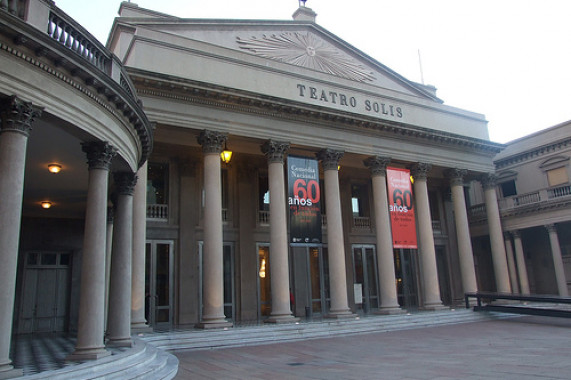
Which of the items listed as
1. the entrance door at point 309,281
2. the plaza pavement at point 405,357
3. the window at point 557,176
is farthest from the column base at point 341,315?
the window at point 557,176

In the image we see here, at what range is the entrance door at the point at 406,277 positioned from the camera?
24.3m

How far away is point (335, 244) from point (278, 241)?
8.18 ft

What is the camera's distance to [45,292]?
16609 mm

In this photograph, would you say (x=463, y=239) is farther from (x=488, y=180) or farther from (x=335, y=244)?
(x=335, y=244)

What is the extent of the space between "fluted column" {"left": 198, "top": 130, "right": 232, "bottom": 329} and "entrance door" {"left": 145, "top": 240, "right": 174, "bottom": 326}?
276 cm

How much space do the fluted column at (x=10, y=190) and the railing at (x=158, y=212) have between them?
466 inches

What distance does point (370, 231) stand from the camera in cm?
2386

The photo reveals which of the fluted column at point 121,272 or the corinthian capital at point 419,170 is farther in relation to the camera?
the corinthian capital at point 419,170

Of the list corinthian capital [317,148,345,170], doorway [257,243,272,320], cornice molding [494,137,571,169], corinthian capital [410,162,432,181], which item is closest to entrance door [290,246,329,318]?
doorway [257,243,272,320]

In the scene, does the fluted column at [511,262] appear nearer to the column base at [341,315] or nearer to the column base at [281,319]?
the column base at [341,315]

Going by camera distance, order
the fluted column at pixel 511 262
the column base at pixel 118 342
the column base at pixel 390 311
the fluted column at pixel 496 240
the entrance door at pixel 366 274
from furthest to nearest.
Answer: the fluted column at pixel 511 262, the entrance door at pixel 366 274, the fluted column at pixel 496 240, the column base at pixel 390 311, the column base at pixel 118 342

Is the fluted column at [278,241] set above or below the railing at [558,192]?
below

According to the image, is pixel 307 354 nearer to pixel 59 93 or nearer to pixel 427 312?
pixel 59 93

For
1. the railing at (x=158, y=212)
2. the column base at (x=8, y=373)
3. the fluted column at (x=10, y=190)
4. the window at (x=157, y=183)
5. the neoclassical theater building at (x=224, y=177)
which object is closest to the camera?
the column base at (x=8, y=373)
